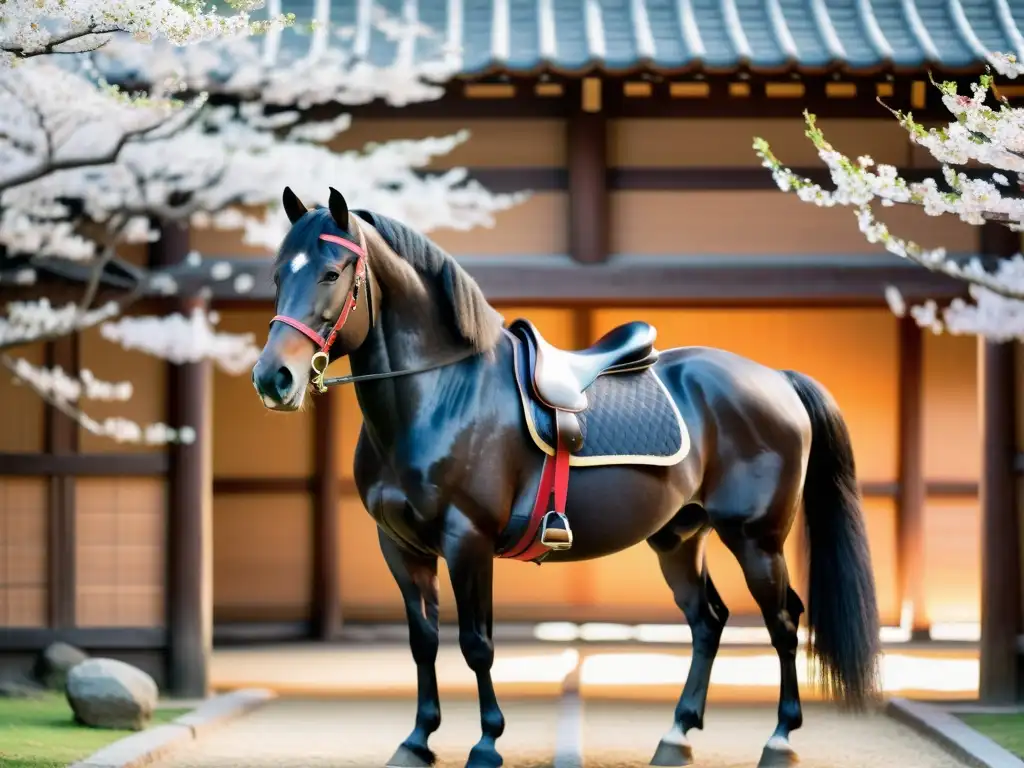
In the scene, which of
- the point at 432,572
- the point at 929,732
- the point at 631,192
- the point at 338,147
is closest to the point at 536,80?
the point at 631,192

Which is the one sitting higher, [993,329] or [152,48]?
[152,48]

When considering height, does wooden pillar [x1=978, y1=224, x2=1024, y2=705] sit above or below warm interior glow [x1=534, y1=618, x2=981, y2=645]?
above

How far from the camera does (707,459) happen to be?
5.89 meters

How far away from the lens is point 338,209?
4.87 metres

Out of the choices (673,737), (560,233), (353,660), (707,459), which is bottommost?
(353,660)

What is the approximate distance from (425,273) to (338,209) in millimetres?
516

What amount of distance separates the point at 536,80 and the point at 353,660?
412 centimetres

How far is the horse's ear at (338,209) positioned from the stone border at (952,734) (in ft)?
11.3

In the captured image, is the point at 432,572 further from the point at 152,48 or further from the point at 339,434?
the point at 339,434

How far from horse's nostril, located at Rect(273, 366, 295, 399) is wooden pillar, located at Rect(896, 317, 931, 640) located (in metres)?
6.85

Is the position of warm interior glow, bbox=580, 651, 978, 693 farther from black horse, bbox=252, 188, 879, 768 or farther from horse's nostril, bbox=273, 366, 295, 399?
horse's nostril, bbox=273, 366, 295, 399

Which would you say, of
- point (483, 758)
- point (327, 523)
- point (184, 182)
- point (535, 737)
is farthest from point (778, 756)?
point (327, 523)

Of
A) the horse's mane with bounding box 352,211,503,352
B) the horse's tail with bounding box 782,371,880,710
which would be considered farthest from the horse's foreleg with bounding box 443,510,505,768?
the horse's tail with bounding box 782,371,880,710

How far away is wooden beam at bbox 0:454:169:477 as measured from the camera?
8336 millimetres
